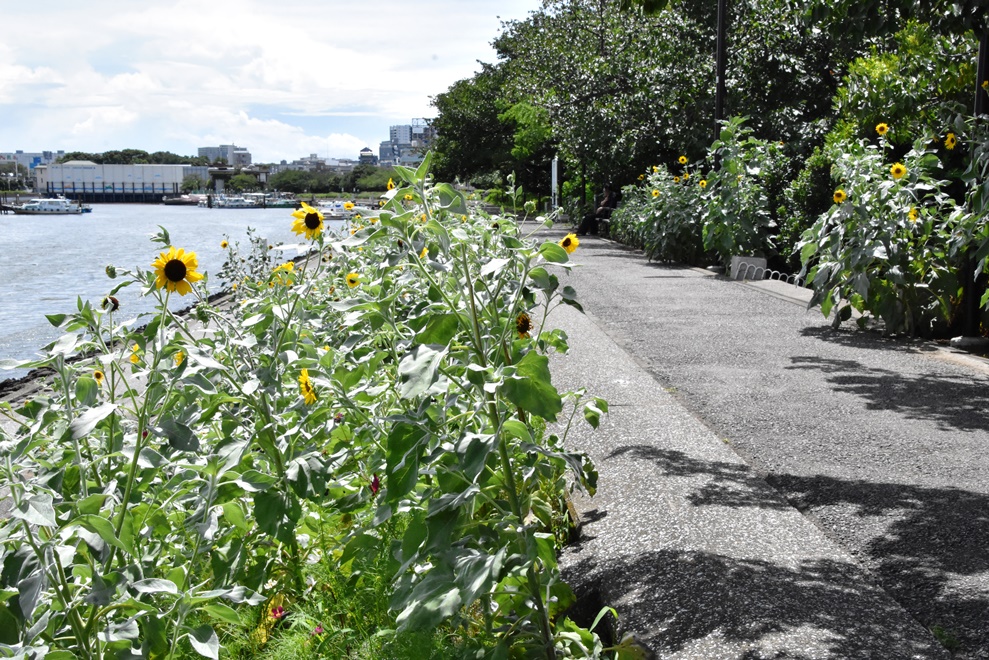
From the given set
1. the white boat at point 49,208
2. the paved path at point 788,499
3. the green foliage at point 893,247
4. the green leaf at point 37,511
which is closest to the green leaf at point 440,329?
the green leaf at point 37,511

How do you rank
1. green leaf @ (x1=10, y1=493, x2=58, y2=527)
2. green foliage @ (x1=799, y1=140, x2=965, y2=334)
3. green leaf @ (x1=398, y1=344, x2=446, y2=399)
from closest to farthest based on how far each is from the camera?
green leaf @ (x1=10, y1=493, x2=58, y2=527) < green leaf @ (x1=398, y1=344, x2=446, y2=399) < green foliage @ (x1=799, y1=140, x2=965, y2=334)

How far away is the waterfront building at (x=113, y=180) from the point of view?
151m

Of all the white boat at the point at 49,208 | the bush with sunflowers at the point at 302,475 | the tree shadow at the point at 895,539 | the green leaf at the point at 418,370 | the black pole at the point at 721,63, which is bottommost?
the white boat at the point at 49,208

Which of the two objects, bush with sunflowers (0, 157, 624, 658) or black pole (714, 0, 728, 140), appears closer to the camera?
bush with sunflowers (0, 157, 624, 658)

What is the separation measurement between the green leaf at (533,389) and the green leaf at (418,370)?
0.59 ft

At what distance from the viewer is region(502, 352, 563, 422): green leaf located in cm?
210

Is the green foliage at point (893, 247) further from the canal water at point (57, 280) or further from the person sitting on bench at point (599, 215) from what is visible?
the person sitting on bench at point (599, 215)

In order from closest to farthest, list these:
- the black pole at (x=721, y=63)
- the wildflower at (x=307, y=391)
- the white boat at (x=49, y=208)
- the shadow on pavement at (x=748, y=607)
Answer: the shadow on pavement at (x=748, y=607)
the wildflower at (x=307, y=391)
the black pole at (x=721, y=63)
the white boat at (x=49, y=208)

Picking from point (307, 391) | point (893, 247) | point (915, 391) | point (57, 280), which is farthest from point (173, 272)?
point (57, 280)

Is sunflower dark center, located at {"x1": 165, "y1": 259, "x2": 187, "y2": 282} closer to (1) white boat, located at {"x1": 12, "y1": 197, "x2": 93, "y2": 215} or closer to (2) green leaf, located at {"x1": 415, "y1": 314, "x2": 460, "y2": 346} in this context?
(2) green leaf, located at {"x1": 415, "y1": 314, "x2": 460, "y2": 346}

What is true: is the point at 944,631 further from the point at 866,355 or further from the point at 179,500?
the point at 866,355

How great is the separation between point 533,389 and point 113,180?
166m

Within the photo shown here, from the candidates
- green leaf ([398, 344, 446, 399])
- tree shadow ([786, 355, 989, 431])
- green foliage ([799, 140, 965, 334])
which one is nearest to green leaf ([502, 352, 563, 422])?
green leaf ([398, 344, 446, 399])

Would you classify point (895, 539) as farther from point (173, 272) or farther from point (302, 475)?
point (173, 272)
